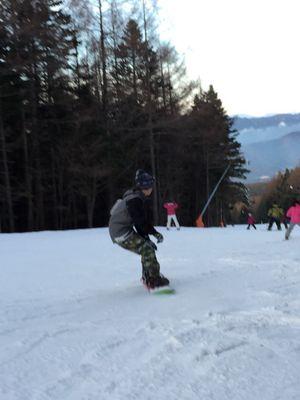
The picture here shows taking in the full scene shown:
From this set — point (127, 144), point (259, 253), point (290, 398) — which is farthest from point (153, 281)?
point (127, 144)

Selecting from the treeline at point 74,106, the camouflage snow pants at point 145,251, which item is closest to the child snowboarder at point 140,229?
the camouflage snow pants at point 145,251

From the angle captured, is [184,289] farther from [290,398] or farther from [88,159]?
[88,159]

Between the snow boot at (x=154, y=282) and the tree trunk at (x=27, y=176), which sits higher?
the tree trunk at (x=27, y=176)

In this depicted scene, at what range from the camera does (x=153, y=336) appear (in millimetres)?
4289

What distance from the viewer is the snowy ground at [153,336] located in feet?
10.6

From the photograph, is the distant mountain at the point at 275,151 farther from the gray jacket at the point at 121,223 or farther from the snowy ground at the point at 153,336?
the gray jacket at the point at 121,223

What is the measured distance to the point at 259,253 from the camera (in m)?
10.2

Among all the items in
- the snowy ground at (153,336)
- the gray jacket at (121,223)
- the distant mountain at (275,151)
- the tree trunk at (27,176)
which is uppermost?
the distant mountain at (275,151)

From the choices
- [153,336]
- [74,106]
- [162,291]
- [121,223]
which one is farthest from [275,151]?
[153,336]

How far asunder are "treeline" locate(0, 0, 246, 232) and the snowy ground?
63.5 feet

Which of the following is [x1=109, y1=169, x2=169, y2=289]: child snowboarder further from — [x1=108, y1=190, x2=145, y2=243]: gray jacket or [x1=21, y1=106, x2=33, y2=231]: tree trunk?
[x1=21, y1=106, x2=33, y2=231]: tree trunk

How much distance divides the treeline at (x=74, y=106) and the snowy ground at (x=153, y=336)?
19362 mm

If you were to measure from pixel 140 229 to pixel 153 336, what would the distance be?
2096 mm

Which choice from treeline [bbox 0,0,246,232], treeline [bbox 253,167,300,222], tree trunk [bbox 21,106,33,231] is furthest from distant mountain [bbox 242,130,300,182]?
tree trunk [bbox 21,106,33,231]
